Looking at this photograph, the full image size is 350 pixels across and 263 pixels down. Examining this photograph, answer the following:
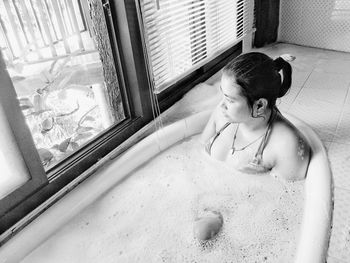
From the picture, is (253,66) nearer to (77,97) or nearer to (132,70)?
(132,70)

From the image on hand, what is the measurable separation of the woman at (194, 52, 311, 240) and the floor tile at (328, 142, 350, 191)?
0.12 metres

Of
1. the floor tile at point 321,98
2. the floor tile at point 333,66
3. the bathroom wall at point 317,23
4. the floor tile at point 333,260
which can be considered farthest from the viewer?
the bathroom wall at point 317,23

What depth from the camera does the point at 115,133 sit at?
1608mm

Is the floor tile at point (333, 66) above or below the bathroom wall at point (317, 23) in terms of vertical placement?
below

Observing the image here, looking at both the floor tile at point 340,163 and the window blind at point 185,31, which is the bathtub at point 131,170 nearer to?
the floor tile at point 340,163

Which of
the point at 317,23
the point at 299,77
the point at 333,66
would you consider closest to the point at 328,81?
the point at 299,77

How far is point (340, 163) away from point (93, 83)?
6.20ft

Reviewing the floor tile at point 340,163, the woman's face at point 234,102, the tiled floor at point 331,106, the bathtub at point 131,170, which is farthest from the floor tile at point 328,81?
the woman's face at point 234,102

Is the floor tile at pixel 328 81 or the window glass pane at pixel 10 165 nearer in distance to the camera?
the window glass pane at pixel 10 165

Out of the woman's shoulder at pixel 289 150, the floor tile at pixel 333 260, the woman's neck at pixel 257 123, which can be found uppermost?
the woman's neck at pixel 257 123

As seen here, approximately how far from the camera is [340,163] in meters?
1.36

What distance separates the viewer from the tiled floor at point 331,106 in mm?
1085

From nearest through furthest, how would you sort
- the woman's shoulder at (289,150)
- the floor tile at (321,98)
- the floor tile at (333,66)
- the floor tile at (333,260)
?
1. the floor tile at (333,260)
2. the woman's shoulder at (289,150)
3. the floor tile at (321,98)
4. the floor tile at (333,66)

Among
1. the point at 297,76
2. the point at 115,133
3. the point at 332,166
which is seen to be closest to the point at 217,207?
the point at 332,166
